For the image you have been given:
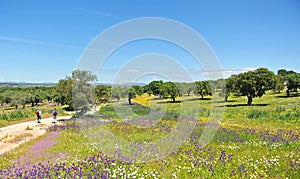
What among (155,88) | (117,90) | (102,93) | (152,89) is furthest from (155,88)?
(117,90)

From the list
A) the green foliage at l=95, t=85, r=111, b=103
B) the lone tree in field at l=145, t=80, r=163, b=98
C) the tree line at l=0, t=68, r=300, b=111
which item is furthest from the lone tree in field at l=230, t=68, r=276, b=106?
the green foliage at l=95, t=85, r=111, b=103

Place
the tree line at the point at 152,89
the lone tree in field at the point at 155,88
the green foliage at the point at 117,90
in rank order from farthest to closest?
1. the lone tree in field at the point at 155,88
2. the tree line at the point at 152,89
3. the green foliage at the point at 117,90

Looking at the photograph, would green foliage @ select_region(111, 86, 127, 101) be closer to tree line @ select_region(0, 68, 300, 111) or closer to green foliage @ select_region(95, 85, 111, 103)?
tree line @ select_region(0, 68, 300, 111)

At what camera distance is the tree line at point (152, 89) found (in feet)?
85.5

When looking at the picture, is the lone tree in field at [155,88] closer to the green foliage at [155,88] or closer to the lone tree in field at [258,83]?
the green foliage at [155,88]

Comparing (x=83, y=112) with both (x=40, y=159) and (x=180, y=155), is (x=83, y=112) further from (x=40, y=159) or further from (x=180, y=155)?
(x=180, y=155)

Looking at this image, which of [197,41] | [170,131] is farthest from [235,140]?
[197,41]

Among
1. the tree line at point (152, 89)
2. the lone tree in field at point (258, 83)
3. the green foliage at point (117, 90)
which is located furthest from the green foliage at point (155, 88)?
the green foliage at point (117, 90)

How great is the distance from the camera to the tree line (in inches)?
1025

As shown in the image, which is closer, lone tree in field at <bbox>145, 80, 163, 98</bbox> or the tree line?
the tree line

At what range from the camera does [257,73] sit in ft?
162

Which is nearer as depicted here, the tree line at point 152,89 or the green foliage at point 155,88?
the tree line at point 152,89

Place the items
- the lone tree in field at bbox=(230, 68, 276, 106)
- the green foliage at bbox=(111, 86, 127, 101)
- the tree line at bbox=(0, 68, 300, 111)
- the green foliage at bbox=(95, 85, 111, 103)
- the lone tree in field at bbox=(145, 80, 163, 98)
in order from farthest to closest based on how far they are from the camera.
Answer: the lone tree in field at bbox=(145, 80, 163, 98) → the lone tree in field at bbox=(230, 68, 276, 106) → the green foliage at bbox=(95, 85, 111, 103) → the tree line at bbox=(0, 68, 300, 111) → the green foliage at bbox=(111, 86, 127, 101)

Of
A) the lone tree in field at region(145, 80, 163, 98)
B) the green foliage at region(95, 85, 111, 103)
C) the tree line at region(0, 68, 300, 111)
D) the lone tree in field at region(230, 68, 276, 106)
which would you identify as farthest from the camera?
the lone tree in field at region(145, 80, 163, 98)
